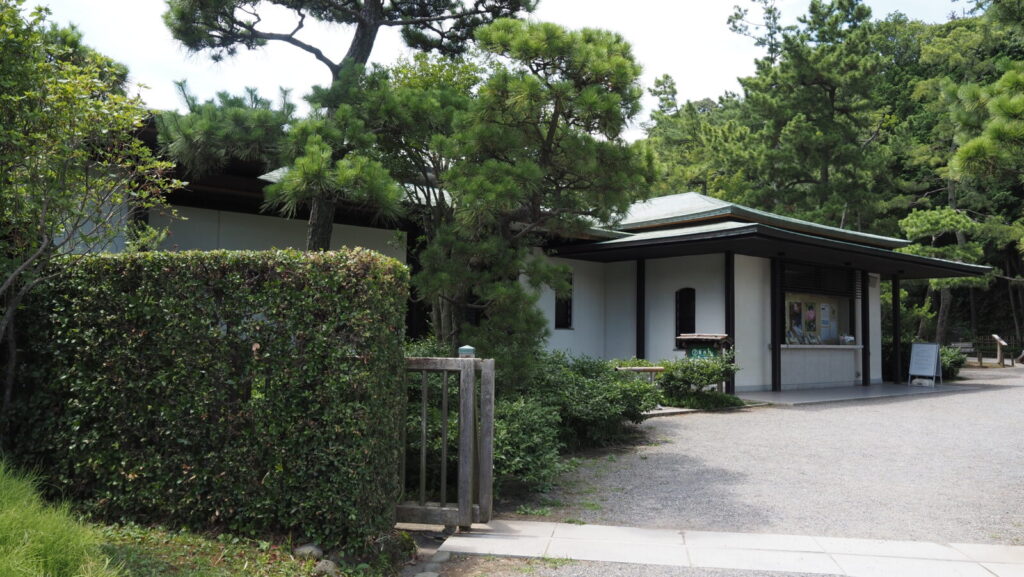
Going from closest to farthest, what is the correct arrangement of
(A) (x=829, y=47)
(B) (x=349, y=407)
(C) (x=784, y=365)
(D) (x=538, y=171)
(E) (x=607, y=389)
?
(B) (x=349, y=407) → (D) (x=538, y=171) → (E) (x=607, y=389) → (C) (x=784, y=365) → (A) (x=829, y=47)

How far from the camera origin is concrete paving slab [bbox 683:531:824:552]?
4293mm

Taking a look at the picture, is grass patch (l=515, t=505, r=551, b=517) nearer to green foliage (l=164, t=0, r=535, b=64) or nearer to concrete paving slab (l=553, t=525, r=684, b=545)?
concrete paving slab (l=553, t=525, r=684, b=545)

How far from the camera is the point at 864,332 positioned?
16.7m

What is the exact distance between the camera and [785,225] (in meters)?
16.5

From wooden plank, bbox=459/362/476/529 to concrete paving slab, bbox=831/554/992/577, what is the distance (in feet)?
7.02

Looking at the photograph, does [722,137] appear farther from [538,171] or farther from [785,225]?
[538,171]

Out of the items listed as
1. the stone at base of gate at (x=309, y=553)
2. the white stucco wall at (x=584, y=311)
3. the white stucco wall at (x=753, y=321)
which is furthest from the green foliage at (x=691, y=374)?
the stone at base of gate at (x=309, y=553)

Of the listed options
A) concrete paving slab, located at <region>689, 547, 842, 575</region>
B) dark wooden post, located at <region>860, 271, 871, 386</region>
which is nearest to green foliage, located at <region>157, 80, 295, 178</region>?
concrete paving slab, located at <region>689, 547, 842, 575</region>

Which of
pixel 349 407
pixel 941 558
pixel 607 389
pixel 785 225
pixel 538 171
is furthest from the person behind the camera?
pixel 785 225

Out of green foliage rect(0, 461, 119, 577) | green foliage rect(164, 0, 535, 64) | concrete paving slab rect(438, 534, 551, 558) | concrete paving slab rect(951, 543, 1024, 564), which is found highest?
green foliage rect(164, 0, 535, 64)

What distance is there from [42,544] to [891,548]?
4419 mm

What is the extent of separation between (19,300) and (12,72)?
1.25 metres

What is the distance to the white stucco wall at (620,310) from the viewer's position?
1557 cm

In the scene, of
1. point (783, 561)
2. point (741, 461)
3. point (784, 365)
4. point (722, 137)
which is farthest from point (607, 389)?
point (722, 137)
